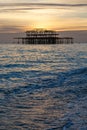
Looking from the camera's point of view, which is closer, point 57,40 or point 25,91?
point 25,91

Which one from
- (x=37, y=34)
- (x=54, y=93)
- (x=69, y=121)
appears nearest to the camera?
(x=69, y=121)

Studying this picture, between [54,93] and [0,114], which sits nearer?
[0,114]

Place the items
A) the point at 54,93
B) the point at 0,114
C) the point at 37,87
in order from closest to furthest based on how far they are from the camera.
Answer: the point at 0,114
the point at 54,93
the point at 37,87

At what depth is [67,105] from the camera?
9.54 meters

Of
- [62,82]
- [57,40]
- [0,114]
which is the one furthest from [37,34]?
[0,114]

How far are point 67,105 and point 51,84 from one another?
17.6 ft

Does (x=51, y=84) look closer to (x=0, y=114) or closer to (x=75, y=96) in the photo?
(x=75, y=96)

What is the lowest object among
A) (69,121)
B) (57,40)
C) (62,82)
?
(57,40)

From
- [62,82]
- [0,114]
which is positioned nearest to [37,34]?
[62,82]

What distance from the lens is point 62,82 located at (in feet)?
51.1

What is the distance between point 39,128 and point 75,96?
4333mm

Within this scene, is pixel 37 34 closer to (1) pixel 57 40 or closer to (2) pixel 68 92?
(1) pixel 57 40

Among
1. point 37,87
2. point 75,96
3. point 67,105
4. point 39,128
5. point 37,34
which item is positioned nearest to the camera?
point 39,128

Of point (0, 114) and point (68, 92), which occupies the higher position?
point (0, 114)
